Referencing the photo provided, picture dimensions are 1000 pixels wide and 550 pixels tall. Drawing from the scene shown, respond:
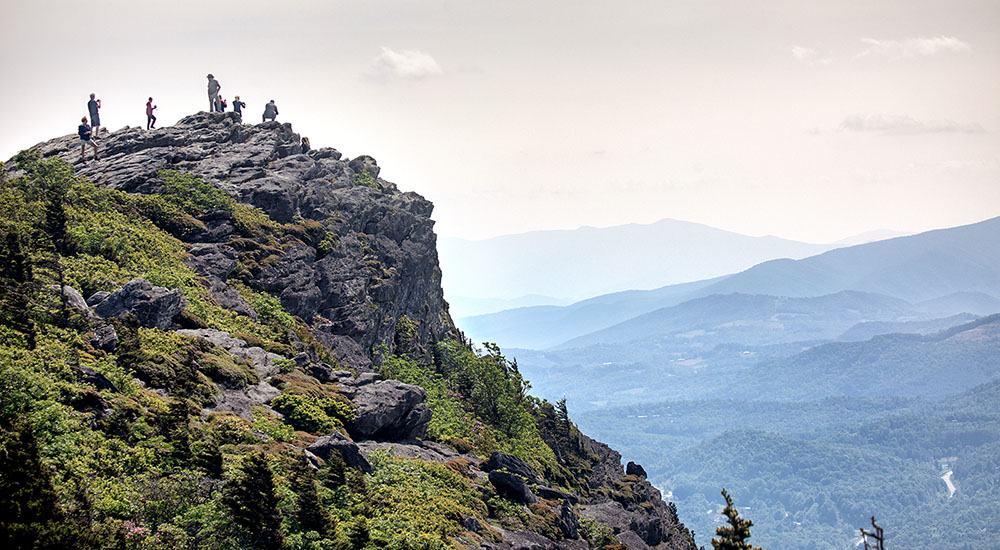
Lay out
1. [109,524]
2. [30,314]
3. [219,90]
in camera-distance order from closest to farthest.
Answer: [109,524], [30,314], [219,90]

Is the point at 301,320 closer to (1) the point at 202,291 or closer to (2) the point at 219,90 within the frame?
(1) the point at 202,291

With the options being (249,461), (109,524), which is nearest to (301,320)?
(249,461)

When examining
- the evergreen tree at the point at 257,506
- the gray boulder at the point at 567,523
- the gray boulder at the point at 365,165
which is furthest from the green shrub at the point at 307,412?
the gray boulder at the point at 365,165

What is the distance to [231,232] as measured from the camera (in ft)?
161

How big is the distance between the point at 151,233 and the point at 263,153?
2105 centimetres

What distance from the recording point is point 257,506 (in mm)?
20250

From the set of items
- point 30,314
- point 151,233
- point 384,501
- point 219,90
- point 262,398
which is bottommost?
point 384,501

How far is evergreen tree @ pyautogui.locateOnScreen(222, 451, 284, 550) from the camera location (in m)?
20.3

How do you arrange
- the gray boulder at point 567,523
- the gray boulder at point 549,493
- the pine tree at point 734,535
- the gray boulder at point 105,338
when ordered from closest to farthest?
the gray boulder at point 105,338 → the pine tree at point 734,535 → the gray boulder at point 567,523 → the gray boulder at point 549,493

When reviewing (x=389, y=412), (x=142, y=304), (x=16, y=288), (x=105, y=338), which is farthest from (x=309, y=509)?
(x=389, y=412)

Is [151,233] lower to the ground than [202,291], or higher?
higher

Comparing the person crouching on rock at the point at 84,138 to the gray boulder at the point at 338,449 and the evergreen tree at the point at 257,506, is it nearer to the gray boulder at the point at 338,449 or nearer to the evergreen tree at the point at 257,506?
the gray boulder at the point at 338,449

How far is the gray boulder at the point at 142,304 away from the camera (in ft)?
97.6

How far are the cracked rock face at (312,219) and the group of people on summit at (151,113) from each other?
1.18 meters
